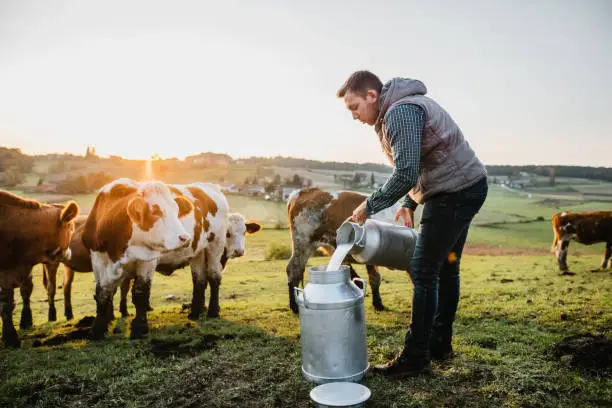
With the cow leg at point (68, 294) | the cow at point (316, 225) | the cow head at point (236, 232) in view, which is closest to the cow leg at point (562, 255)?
the cow at point (316, 225)

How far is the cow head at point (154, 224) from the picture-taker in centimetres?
613

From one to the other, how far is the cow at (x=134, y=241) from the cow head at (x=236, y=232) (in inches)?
169

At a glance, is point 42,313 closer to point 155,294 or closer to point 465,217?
point 155,294

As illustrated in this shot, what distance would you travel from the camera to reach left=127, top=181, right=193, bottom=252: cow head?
6133 mm

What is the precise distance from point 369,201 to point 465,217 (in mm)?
935

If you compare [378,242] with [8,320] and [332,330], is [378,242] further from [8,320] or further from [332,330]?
[8,320]

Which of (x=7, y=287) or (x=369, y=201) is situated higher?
(x=369, y=201)

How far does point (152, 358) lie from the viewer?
5023mm

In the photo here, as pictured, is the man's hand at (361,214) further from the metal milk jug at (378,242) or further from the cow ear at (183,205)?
the cow ear at (183,205)

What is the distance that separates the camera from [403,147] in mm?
3639

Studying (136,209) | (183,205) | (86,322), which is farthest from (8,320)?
(183,205)

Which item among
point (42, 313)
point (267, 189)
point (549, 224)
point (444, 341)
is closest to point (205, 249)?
point (42, 313)

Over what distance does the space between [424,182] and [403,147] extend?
557 millimetres

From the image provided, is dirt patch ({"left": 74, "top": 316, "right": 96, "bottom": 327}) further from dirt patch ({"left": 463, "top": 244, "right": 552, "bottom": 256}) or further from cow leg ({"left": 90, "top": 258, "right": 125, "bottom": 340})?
dirt patch ({"left": 463, "top": 244, "right": 552, "bottom": 256})
